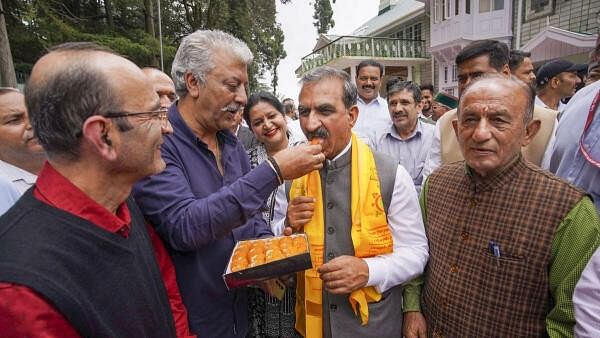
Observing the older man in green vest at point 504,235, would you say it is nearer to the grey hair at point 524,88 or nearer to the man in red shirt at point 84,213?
the grey hair at point 524,88

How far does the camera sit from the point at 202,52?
1.80 meters

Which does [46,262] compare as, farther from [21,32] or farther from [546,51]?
[21,32]

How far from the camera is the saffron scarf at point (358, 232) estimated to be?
1.84 metres

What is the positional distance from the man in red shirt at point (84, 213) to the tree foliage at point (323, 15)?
165 ft

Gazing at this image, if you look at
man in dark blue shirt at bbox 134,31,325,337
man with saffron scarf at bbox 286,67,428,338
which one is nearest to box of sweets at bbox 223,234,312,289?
man in dark blue shirt at bbox 134,31,325,337

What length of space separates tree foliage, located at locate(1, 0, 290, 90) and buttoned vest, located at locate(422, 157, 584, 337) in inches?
467

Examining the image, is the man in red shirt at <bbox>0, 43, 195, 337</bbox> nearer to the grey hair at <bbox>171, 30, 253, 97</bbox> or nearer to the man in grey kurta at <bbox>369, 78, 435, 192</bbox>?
the grey hair at <bbox>171, 30, 253, 97</bbox>

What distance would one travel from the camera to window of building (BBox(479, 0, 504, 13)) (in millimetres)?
14513

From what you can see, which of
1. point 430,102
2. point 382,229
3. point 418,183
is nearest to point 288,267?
point 382,229

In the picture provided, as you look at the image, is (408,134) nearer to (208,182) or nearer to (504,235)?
(504,235)

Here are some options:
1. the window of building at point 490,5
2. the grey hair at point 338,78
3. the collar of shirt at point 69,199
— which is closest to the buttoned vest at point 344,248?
the grey hair at point 338,78

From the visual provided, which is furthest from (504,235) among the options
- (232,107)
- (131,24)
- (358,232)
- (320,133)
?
(131,24)

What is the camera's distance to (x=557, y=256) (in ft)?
4.96

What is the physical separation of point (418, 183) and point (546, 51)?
1084 centimetres
